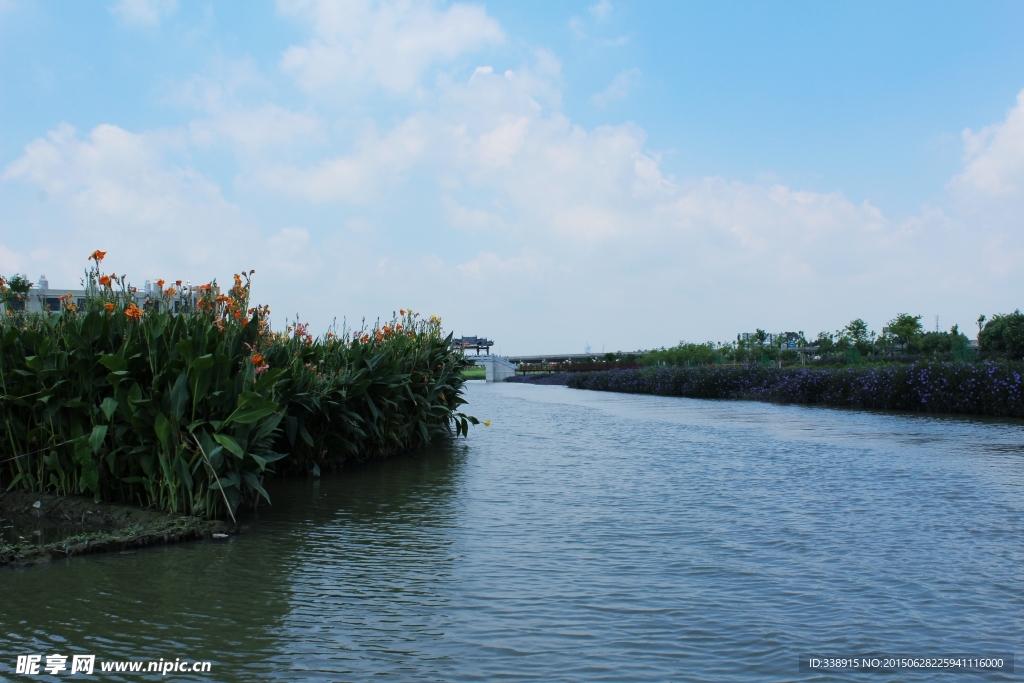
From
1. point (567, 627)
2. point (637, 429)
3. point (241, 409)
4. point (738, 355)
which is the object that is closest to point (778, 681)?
point (567, 627)

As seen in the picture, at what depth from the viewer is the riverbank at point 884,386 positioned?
18844 mm

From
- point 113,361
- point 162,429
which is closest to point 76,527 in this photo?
point 162,429

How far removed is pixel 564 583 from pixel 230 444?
277 cm

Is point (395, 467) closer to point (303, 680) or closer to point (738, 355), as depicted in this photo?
point (303, 680)

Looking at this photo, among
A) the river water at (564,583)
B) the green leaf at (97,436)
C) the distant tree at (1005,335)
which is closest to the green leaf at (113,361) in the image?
the green leaf at (97,436)

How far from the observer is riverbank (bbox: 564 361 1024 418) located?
18.8m

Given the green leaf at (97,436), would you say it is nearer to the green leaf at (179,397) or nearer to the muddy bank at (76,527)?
the green leaf at (179,397)

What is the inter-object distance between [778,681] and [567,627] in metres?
1.13

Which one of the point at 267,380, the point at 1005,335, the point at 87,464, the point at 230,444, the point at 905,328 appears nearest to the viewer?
the point at 230,444

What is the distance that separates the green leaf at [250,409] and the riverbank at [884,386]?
17.7 meters

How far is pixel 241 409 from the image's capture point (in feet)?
21.2

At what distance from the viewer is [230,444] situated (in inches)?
242

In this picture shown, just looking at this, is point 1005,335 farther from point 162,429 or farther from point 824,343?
point 162,429

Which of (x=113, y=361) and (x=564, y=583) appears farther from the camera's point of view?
(x=113, y=361)
